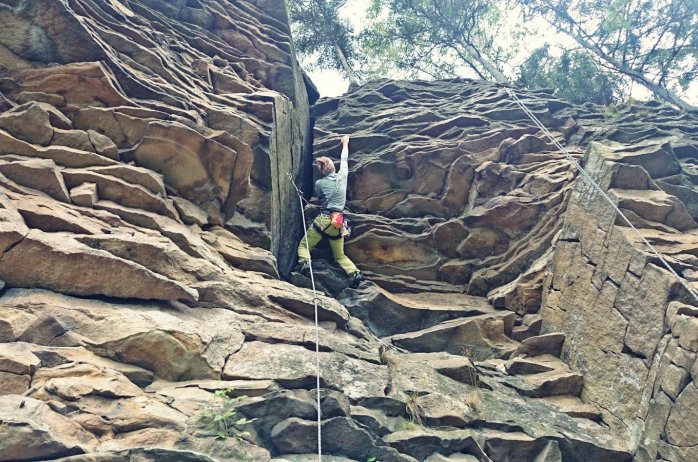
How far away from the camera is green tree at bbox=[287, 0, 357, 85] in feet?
86.2

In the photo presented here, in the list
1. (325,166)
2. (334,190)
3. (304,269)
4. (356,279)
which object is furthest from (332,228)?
(325,166)

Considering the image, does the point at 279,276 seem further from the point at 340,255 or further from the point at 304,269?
the point at 340,255

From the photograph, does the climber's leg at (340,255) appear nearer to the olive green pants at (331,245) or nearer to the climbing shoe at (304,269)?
the olive green pants at (331,245)

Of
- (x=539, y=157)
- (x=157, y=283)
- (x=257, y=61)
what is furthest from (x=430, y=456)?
(x=257, y=61)

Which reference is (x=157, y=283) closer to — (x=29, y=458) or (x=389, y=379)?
(x=29, y=458)

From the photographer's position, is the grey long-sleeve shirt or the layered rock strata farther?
the grey long-sleeve shirt

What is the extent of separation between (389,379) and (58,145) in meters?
6.31

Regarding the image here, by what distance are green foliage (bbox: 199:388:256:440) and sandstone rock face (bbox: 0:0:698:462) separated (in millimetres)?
32

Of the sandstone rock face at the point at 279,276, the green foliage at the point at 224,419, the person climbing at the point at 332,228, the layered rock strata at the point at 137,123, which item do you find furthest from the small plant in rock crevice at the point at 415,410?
the person climbing at the point at 332,228

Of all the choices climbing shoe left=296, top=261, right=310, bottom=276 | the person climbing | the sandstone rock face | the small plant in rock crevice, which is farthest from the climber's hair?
the small plant in rock crevice

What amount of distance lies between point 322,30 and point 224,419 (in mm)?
23850

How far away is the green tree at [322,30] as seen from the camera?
86.2 feet

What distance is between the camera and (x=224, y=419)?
220 inches

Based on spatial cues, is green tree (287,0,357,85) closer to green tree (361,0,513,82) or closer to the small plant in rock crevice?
green tree (361,0,513,82)
